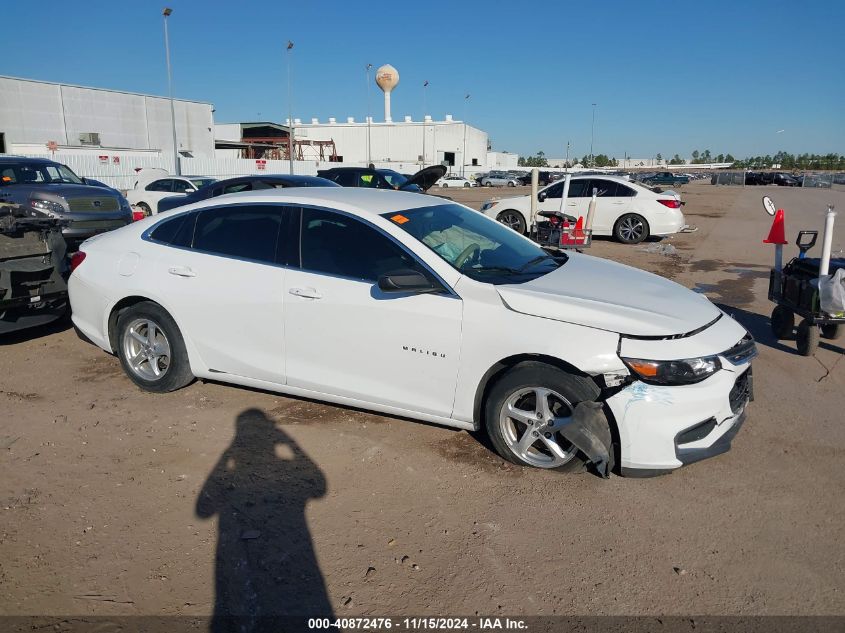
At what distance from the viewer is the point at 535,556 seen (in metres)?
3.08

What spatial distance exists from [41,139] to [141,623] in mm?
53403

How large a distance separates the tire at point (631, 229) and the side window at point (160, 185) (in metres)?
14.0

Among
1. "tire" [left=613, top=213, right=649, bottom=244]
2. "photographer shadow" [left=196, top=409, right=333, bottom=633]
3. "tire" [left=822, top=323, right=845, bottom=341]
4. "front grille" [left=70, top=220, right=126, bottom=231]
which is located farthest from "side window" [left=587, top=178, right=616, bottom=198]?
"photographer shadow" [left=196, top=409, right=333, bottom=633]

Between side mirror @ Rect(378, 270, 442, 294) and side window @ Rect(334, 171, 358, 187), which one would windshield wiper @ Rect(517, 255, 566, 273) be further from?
side window @ Rect(334, 171, 358, 187)

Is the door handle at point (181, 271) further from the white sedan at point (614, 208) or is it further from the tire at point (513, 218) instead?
the tire at point (513, 218)

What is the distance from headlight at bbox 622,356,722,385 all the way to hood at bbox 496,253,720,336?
166 millimetres

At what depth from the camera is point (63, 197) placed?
35.7 feet

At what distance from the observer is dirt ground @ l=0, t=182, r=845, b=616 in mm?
2805

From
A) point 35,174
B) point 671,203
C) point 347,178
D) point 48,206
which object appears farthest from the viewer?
point 347,178

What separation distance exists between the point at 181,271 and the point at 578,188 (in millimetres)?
12093

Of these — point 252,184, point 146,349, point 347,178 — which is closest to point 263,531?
point 146,349

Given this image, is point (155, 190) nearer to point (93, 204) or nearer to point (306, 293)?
point (93, 204)

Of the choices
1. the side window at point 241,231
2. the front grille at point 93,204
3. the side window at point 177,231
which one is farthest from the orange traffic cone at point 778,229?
the front grille at point 93,204

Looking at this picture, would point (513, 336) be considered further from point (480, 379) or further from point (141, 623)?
point (141, 623)
